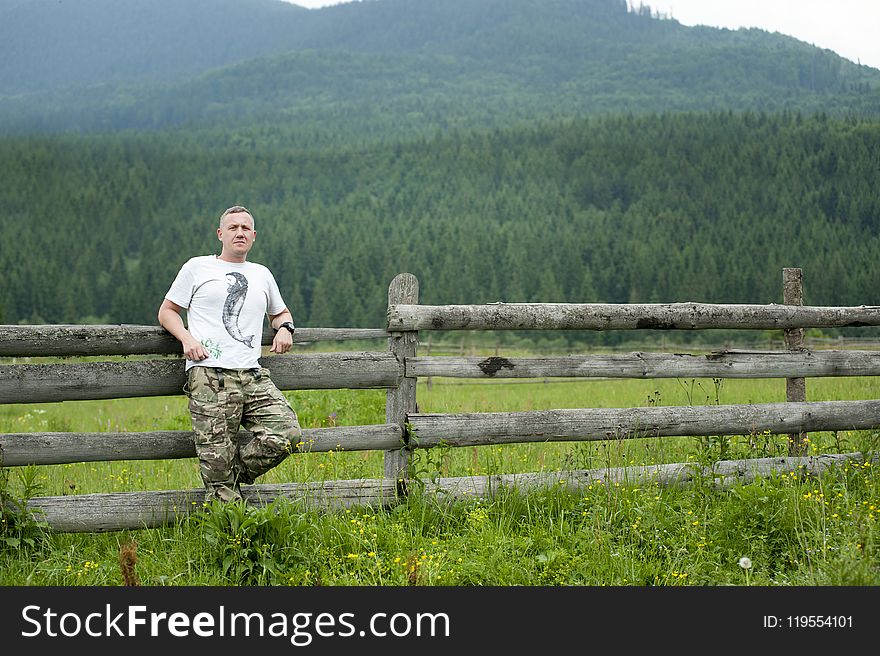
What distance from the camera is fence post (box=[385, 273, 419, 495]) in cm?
511

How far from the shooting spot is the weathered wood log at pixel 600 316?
5168mm

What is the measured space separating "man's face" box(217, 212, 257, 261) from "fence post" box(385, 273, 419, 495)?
1023mm

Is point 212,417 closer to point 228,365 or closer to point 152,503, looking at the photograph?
point 228,365

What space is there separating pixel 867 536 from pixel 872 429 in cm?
207

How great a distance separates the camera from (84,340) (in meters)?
4.66

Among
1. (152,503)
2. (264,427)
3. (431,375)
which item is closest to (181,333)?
(264,427)

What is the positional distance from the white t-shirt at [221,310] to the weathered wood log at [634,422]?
1.22m

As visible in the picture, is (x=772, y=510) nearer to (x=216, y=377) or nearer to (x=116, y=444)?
(x=216, y=377)

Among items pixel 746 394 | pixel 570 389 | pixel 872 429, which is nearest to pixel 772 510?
pixel 872 429

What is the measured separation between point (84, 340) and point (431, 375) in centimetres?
206

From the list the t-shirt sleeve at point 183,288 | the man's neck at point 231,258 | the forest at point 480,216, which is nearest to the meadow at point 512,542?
the t-shirt sleeve at point 183,288

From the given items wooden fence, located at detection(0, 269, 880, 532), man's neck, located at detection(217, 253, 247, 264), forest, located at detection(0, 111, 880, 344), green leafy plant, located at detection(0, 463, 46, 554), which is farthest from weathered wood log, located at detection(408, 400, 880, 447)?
forest, located at detection(0, 111, 880, 344)

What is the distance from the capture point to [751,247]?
102188 mm

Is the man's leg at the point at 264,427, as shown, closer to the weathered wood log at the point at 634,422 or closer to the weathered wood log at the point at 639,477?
the weathered wood log at the point at 634,422
